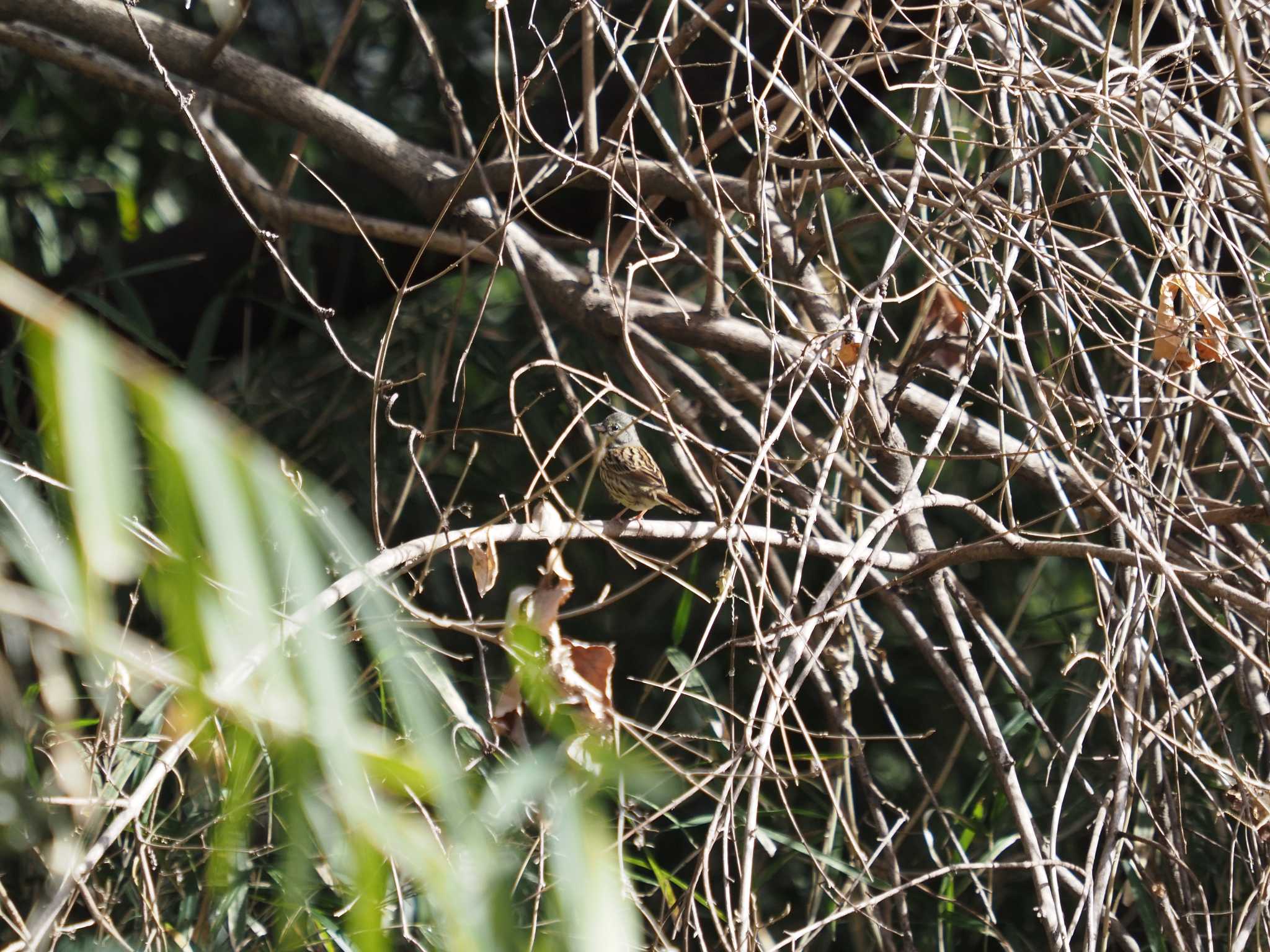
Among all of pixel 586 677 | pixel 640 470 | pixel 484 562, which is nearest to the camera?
pixel 484 562

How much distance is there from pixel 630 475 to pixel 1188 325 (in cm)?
144

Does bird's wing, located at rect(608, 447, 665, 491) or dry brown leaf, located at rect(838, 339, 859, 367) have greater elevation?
dry brown leaf, located at rect(838, 339, 859, 367)

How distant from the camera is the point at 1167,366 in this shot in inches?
85.4

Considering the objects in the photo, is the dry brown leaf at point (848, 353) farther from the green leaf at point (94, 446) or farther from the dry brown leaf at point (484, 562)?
the green leaf at point (94, 446)

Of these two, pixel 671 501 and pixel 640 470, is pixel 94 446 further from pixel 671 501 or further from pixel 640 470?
pixel 640 470

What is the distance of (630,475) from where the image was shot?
2984mm

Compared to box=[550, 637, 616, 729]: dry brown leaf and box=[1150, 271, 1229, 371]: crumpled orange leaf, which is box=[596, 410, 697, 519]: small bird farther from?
box=[1150, 271, 1229, 371]: crumpled orange leaf

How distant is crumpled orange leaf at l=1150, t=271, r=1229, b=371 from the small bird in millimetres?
1194

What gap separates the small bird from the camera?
2930 millimetres

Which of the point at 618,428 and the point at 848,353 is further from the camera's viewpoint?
the point at 618,428

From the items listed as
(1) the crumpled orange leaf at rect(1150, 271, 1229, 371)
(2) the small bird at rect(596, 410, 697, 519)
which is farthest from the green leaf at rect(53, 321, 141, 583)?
(2) the small bird at rect(596, 410, 697, 519)

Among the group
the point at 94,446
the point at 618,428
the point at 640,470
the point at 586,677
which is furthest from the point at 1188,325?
the point at 94,446

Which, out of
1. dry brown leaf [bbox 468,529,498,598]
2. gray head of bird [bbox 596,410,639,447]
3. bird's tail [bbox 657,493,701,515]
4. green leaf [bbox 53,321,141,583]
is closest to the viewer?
green leaf [bbox 53,321,141,583]

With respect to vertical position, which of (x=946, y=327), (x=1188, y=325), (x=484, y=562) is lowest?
(x=484, y=562)
